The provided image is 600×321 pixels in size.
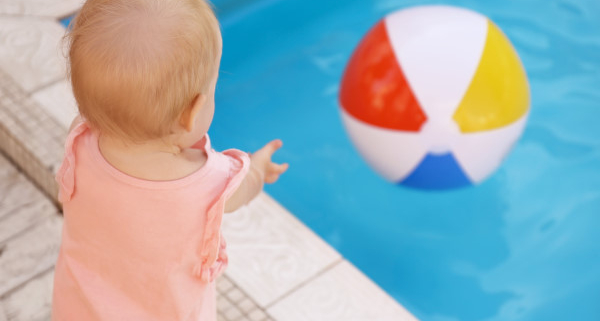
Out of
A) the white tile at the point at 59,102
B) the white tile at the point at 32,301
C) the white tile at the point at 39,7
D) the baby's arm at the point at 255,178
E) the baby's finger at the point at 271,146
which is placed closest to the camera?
the baby's arm at the point at 255,178

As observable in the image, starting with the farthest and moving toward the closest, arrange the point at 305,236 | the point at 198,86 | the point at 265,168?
the point at 305,236, the point at 265,168, the point at 198,86

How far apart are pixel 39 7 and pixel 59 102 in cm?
65

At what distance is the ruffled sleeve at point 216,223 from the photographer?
1.31m

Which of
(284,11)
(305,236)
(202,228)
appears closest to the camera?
(202,228)

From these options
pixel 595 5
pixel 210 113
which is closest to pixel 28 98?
pixel 210 113

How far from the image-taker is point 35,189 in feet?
8.02

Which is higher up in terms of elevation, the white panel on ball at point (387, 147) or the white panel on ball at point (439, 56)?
the white panel on ball at point (439, 56)

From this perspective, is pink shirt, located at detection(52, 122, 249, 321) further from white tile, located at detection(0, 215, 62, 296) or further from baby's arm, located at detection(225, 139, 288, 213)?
white tile, located at detection(0, 215, 62, 296)

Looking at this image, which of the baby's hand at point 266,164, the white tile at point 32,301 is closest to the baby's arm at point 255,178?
the baby's hand at point 266,164

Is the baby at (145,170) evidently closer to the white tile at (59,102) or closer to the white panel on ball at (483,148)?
the white panel on ball at (483,148)

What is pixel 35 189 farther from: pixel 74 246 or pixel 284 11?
pixel 284 11

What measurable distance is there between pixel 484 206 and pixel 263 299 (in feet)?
3.96

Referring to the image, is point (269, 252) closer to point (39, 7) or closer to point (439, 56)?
point (439, 56)

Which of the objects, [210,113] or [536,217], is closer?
[210,113]
